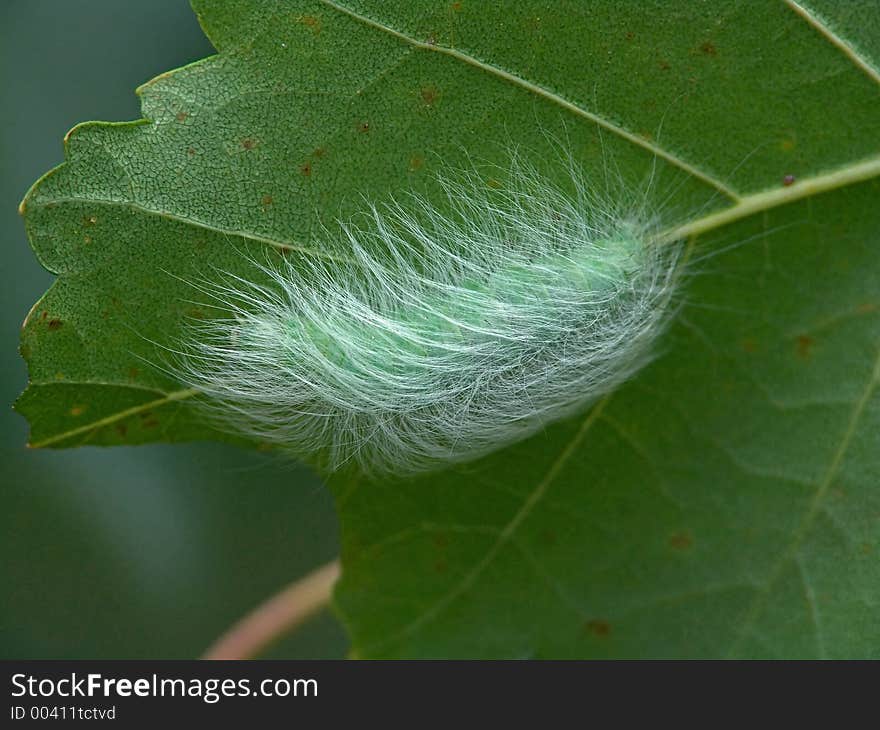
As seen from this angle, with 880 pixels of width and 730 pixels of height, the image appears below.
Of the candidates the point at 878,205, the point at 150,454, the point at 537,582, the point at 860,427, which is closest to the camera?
the point at 878,205

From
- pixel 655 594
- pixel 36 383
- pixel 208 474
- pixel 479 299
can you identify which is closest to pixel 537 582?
pixel 655 594

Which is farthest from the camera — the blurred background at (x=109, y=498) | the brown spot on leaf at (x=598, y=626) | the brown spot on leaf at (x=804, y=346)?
the blurred background at (x=109, y=498)

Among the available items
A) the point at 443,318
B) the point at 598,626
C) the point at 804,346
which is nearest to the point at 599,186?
the point at 443,318

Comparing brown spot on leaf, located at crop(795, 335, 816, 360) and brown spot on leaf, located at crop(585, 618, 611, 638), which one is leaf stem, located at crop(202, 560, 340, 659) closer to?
brown spot on leaf, located at crop(585, 618, 611, 638)

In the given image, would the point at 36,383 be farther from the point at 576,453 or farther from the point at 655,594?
the point at 655,594

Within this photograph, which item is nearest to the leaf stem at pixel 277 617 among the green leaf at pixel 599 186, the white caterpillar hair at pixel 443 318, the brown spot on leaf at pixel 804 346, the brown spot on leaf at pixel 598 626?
the green leaf at pixel 599 186

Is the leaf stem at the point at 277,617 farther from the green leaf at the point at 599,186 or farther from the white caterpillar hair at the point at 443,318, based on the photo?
the white caterpillar hair at the point at 443,318

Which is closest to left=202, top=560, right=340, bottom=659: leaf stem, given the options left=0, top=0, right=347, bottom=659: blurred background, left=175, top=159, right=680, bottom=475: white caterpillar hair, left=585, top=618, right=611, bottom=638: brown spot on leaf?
left=0, top=0, right=347, bottom=659: blurred background
